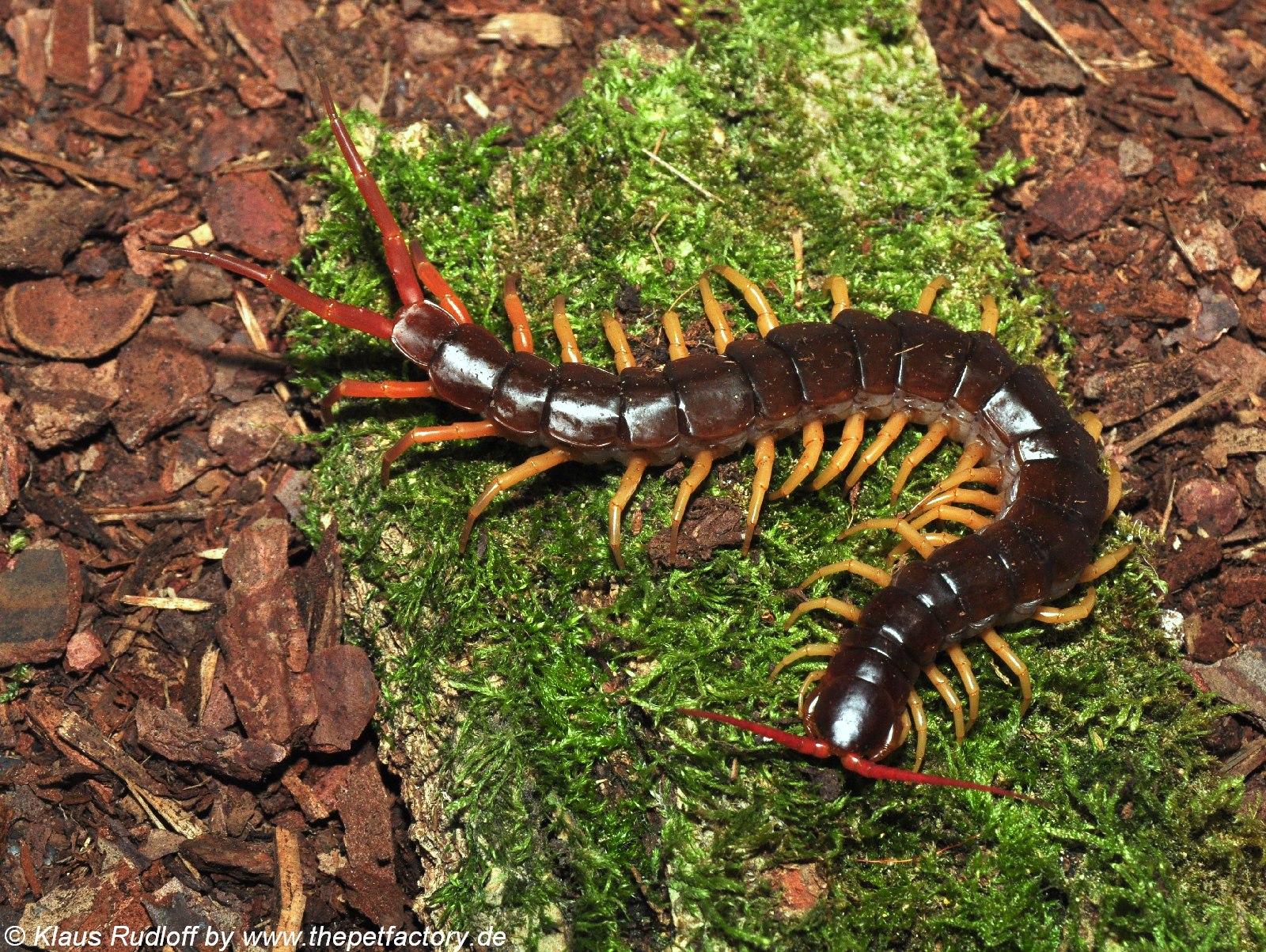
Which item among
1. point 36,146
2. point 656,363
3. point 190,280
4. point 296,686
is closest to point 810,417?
point 656,363

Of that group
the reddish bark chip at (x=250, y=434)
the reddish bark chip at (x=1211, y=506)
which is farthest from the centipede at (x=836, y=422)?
the reddish bark chip at (x=250, y=434)

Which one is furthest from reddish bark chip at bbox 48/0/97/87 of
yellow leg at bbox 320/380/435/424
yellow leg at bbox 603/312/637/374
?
yellow leg at bbox 603/312/637/374

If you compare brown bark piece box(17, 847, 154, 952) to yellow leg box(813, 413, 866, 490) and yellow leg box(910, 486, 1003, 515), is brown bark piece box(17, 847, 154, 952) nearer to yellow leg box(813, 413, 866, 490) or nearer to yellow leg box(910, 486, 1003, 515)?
yellow leg box(813, 413, 866, 490)

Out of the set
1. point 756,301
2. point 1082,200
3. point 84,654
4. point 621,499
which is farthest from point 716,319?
point 84,654

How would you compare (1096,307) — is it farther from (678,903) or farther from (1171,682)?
(678,903)

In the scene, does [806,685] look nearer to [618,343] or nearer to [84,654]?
[618,343]

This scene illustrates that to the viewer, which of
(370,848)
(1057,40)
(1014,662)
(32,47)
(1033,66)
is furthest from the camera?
(1057,40)

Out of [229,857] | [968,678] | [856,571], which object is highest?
[856,571]
